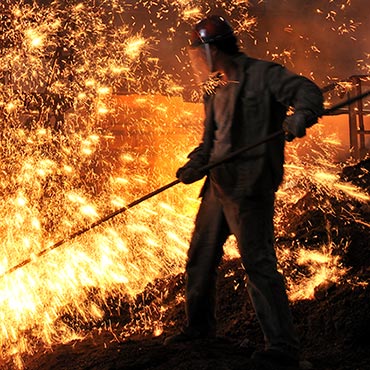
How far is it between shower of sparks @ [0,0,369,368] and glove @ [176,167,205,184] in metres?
1.39

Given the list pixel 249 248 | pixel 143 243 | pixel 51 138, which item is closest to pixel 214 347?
pixel 249 248

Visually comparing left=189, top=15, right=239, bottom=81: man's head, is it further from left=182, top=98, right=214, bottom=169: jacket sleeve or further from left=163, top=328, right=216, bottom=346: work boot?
left=163, top=328, right=216, bottom=346: work boot

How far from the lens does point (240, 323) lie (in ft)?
13.8

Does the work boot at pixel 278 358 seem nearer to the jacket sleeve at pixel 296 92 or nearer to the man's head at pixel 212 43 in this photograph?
the jacket sleeve at pixel 296 92

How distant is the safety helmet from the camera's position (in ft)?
11.5

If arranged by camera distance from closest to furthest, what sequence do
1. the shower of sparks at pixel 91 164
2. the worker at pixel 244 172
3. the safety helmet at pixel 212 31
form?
the worker at pixel 244 172
the safety helmet at pixel 212 31
the shower of sparks at pixel 91 164

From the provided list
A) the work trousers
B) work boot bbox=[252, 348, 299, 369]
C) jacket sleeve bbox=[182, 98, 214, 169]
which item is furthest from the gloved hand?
work boot bbox=[252, 348, 299, 369]

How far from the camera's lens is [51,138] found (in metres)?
10.3

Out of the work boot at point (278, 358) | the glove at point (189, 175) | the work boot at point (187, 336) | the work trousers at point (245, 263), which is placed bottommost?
the work boot at point (278, 358)

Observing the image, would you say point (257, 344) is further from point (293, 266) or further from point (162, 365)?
point (293, 266)

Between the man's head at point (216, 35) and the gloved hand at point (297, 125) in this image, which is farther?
the man's head at point (216, 35)

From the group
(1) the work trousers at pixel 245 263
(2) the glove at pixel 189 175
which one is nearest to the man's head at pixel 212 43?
(2) the glove at pixel 189 175

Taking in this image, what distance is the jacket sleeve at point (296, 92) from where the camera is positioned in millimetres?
3127

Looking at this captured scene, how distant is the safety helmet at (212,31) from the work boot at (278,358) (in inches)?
73.4
